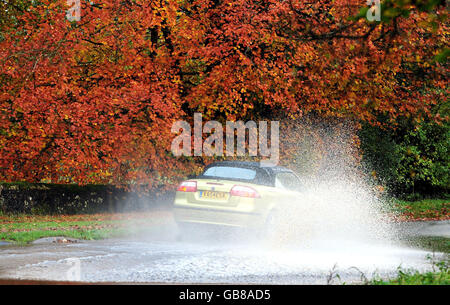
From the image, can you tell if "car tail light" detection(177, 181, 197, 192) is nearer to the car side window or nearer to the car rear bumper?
the car rear bumper

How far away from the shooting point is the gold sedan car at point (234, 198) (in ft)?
41.3

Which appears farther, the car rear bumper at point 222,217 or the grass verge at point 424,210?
the grass verge at point 424,210

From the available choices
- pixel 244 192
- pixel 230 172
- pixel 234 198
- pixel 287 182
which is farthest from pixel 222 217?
pixel 287 182

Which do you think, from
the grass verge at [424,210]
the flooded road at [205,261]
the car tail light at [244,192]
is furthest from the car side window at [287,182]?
the grass verge at [424,210]

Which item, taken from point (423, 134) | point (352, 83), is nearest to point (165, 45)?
point (352, 83)

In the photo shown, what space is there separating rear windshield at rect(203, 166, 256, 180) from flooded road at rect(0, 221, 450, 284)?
1.34 metres

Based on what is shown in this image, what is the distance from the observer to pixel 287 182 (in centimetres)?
1428

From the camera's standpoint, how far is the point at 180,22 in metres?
20.3

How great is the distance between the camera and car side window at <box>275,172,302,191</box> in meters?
13.4

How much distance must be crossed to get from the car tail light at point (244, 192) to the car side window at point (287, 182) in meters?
0.70

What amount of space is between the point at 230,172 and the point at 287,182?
1427mm

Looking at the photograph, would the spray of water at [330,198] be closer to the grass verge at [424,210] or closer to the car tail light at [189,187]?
the grass verge at [424,210]
